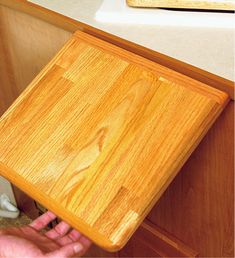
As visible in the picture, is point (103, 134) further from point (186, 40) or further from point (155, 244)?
point (155, 244)

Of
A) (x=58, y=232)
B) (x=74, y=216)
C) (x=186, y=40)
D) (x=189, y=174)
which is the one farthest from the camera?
(x=58, y=232)

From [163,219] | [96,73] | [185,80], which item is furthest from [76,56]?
[163,219]

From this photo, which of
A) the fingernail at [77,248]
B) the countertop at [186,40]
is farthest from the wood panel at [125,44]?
the fingernail at [77,248]

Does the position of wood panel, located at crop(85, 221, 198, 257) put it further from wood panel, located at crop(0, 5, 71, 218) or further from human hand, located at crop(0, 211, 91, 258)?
wood panel, located at crop(0, 5, 71, 218)

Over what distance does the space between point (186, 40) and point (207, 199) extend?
30 cm

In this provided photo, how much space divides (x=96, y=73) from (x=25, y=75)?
347 mm

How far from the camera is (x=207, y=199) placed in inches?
31.7

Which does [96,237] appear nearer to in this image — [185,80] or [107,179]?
[107,179]

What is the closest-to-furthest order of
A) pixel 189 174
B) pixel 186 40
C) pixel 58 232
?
pixel 186 40 < pixel 189 174 < pixel 58 232

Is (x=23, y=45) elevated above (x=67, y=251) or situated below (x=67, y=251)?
above

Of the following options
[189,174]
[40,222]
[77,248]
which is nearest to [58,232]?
[40,222]

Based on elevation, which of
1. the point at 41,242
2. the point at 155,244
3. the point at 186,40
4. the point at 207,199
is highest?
the point at 186,40

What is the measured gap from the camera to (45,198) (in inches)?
23.0

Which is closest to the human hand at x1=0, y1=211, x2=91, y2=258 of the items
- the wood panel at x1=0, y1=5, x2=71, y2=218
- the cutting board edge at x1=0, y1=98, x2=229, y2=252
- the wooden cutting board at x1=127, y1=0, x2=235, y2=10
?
the cutting board edge at x1=0, y1=98, x2=229, y2=252
